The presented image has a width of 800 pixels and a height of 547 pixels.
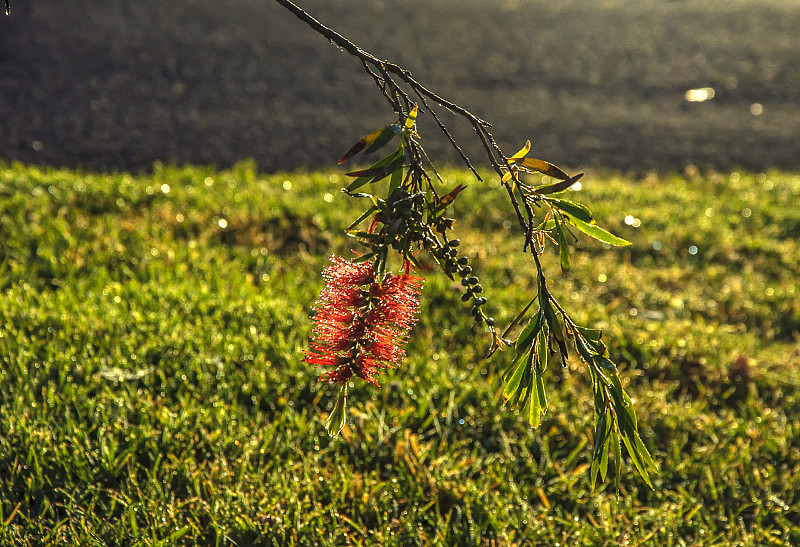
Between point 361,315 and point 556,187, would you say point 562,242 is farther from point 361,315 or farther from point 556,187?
point 361,315

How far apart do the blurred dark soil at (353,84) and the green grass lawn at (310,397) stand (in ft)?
5.99

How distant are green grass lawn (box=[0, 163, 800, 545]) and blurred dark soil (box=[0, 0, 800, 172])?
1.83 meters

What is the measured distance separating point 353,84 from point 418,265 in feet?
24.0

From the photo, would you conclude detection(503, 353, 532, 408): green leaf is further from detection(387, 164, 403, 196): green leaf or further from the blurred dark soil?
the blurred dark soil

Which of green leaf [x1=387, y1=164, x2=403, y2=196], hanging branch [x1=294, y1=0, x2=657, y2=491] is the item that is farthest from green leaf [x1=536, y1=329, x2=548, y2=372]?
green leaf [x1=387, y1=164, x2=403, y2=196]

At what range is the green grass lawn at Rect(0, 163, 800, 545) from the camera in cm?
229

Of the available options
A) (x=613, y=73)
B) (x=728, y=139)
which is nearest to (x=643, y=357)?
(x=728, y=139)

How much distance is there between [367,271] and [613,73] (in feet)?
31.2

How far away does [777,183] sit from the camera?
6.19m

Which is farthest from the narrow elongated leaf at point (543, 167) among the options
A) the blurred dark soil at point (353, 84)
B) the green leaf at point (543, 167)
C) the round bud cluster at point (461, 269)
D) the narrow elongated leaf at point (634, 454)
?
the blurred dark soil at point (353, 84)

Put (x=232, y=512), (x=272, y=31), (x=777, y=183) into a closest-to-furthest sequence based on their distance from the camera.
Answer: (x=232, y=512)
(x=777, y=183)
(x=272, y=31)

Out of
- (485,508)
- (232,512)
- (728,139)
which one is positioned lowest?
(232,512)

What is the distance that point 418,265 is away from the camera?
4.00 ft

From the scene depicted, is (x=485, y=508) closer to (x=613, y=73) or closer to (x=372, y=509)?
(x=372, y=509)
